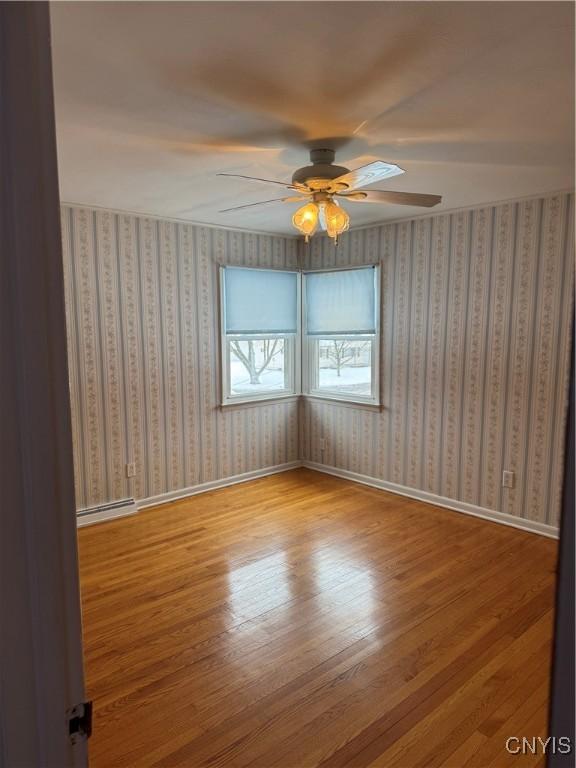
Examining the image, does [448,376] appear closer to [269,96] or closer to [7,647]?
[269,96]

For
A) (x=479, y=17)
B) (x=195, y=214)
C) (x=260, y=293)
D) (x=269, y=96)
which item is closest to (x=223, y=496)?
(x=260, y=293)

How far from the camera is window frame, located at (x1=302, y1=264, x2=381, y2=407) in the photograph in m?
4.78

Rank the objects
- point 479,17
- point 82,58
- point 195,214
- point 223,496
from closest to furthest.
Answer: point 479,17, point 82,58, point 195,214, point 223,496

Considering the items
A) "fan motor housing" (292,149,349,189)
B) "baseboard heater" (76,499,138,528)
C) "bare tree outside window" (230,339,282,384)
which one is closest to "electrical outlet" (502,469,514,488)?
"bare tree outside window" (230,339,282,384)

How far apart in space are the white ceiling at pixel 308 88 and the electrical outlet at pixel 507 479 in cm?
213

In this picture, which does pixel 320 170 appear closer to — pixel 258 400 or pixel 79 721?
pixel 79 721

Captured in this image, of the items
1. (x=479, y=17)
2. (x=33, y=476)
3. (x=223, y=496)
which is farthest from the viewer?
(x=223, y=496)

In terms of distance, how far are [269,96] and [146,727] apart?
2.52m

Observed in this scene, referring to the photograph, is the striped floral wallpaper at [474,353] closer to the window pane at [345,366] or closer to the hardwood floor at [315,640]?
the window pane at [345,366]

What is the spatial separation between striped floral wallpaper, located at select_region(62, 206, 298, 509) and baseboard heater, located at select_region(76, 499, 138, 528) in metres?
0.05

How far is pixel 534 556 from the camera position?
3.47 meters

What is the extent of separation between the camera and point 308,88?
1961 mm

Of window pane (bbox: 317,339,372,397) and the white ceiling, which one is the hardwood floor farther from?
the white ceiling

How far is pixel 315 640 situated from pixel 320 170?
91.5 inches
